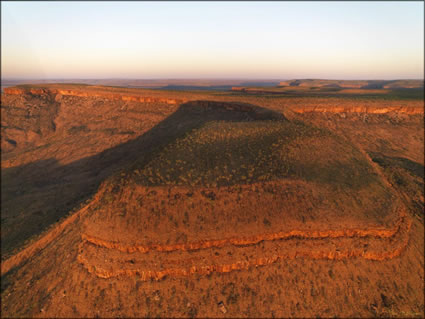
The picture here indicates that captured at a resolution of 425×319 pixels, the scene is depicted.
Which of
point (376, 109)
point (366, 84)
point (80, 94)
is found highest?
point (366, 84)

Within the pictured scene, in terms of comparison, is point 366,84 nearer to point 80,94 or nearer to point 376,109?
point 376,109

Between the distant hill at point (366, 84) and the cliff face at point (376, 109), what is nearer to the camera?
the cliff face at point (376, 109)

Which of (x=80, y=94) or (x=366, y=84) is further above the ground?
A: (x=366, y=84)

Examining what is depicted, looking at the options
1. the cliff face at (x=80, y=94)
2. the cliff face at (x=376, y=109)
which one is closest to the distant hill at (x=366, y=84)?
the cliff face at (x=376, y=109)

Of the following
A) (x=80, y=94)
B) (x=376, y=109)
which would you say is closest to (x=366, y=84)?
(x=376, y=109)

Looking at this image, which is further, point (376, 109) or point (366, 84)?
point (366, 84)

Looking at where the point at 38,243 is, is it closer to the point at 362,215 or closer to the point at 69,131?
the point at 362,215

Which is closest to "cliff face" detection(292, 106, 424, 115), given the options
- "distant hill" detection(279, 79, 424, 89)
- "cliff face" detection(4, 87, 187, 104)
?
"cliff face" detection(4, 87, 187, 104)

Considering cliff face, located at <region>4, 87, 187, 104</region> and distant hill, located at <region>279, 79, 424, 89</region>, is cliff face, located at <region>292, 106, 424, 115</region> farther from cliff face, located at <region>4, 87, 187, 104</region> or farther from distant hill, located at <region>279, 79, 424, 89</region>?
distant hill, located at <region>279, 79, 424, 89</region>

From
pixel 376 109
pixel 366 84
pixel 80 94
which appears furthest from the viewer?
pixel 366 84

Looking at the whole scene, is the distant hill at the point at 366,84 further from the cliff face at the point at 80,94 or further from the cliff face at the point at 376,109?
the cliff face at the point at 80,94

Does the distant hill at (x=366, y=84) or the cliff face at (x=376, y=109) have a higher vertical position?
the distant hill at (x=366, y=84)
